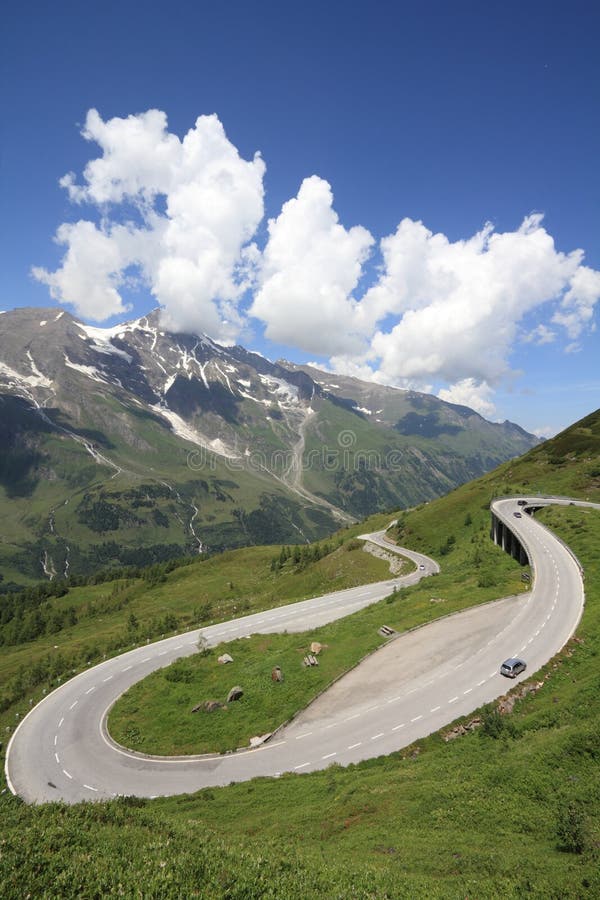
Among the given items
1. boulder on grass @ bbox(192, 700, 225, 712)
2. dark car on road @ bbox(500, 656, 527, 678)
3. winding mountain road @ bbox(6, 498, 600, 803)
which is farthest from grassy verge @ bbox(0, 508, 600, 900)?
boulder on grass @ bbox(192, 700, 225, 712)

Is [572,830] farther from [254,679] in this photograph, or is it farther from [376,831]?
[254,679]

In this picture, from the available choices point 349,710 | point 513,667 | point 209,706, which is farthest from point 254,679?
point 513,667

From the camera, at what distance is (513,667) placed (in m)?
34.6

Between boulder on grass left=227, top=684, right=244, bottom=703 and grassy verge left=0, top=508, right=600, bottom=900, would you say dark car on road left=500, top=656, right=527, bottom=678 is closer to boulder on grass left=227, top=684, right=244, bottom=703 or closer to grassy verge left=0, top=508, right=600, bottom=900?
grassy verge left=0, top=508, right=600, bottom=900

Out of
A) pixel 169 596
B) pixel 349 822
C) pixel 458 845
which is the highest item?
pixel 458 845

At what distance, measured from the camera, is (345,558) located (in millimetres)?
110875

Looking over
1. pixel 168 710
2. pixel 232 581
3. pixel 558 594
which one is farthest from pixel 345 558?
pixel 168 710

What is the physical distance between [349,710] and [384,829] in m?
17.0

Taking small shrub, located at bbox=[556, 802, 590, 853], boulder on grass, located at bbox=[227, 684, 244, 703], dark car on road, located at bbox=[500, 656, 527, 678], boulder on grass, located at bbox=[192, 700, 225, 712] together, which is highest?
small shrub, located at bbox=[556, 802, 590, 853]

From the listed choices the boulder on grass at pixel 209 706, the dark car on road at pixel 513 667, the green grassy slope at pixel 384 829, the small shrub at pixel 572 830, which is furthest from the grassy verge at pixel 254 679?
the small shrub at pixel 572 830

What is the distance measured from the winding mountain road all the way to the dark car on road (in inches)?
21.8

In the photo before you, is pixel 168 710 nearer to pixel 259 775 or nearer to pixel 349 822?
pixel 259 775

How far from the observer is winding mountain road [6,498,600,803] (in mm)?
32281

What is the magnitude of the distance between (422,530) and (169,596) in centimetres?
8808
